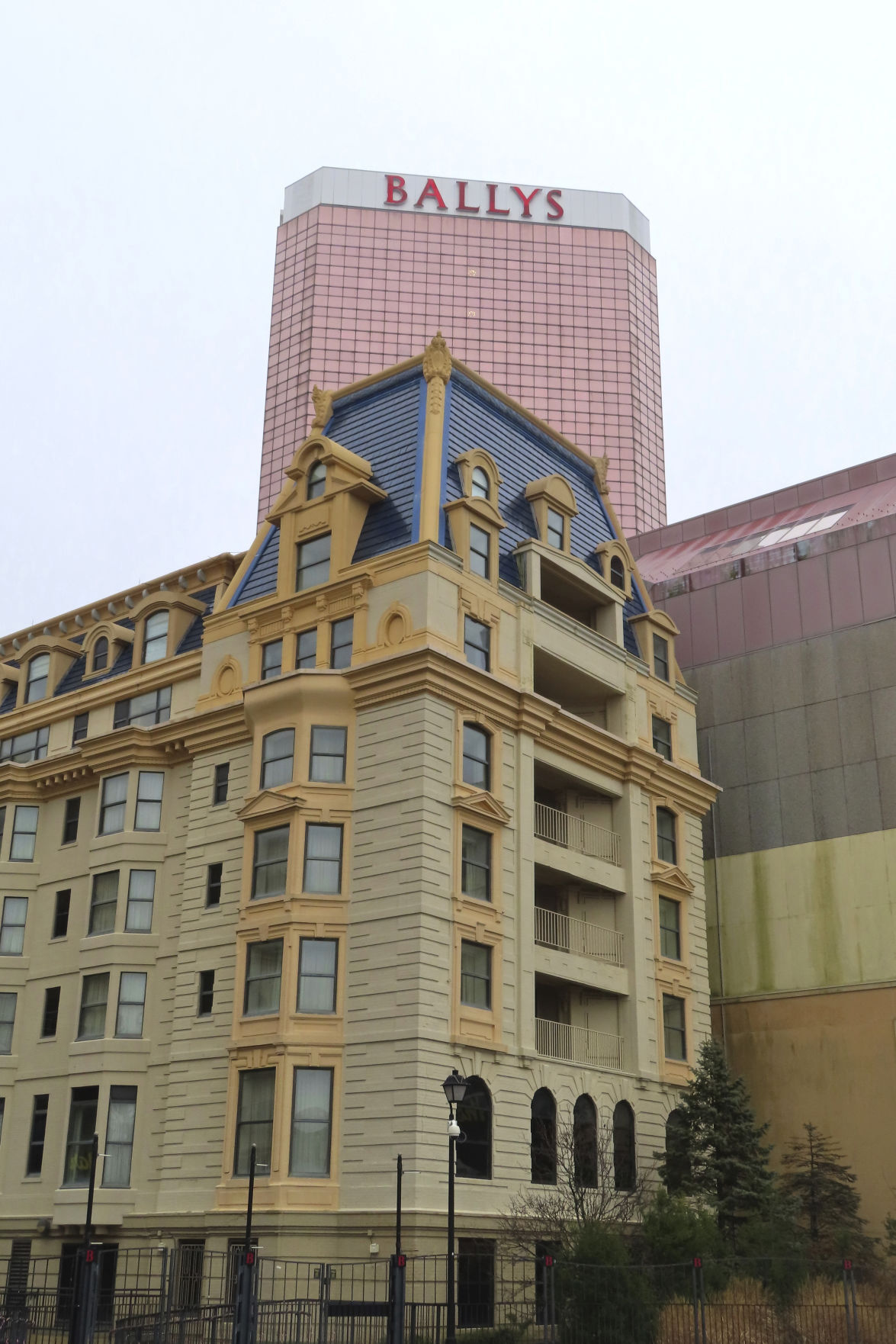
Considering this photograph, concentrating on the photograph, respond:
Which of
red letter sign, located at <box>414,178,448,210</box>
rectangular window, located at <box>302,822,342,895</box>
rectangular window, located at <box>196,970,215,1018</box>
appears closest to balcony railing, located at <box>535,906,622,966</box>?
rectangular window, located at <box>302,822,342,895</box>

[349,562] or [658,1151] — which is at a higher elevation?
[349,562]

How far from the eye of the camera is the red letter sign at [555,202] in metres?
168

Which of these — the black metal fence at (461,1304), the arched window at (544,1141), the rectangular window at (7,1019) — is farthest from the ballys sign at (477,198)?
the black metal fence at (461,1304)

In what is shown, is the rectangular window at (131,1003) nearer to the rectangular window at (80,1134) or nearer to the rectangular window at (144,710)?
the rectangular window at (80,1134)

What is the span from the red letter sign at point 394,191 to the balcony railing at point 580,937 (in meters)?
132

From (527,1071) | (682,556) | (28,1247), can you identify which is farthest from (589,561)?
(28,1247)

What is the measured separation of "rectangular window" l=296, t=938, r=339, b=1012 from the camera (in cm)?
3709

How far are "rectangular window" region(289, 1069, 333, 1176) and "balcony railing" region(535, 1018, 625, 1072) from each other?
6853 mm

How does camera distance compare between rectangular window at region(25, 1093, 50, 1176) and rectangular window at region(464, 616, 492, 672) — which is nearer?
rectangular window at region(464, 616, 492, 672)

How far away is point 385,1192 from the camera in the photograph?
112ft

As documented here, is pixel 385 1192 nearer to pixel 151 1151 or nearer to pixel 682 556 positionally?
pixel 151 1151

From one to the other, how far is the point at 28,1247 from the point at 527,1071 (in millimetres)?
15434

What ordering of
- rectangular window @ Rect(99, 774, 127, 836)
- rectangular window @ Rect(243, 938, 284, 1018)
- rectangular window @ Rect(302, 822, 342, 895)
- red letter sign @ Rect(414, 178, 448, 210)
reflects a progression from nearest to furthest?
rectangular window @ Rect(243, 938, 284, 1018) → rectangular window @ Rect(302, 822, 342, 895) → rectangular window @ Rect(99, 774, 127, 836) → red letter sign @ Rect(414, 178, 448, 210)

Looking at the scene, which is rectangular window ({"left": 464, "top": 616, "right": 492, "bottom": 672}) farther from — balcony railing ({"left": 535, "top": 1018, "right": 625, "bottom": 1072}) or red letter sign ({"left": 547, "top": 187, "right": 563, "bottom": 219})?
red letter sign ({"left": 547, "top": 187, "right": 563, "bottom": 219})
